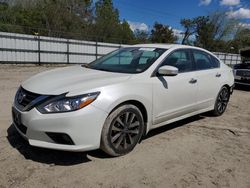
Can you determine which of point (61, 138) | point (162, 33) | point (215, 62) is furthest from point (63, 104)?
point (162, 33)

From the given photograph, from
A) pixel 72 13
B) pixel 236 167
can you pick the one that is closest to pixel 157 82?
pixel 236 167

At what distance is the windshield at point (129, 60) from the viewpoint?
3.94m

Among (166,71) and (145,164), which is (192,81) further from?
(145,164)

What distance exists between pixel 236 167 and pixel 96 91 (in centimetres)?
210

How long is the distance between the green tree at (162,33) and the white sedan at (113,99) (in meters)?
40.7

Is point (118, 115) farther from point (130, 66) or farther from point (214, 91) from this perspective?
point (214, 91)

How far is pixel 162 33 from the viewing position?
45.2 metres

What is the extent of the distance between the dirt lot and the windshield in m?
1.20

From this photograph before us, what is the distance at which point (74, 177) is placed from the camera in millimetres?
2924

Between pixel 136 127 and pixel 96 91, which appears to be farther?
pixel 136 127

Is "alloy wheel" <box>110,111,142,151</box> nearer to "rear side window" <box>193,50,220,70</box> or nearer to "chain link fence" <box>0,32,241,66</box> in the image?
"rear side window" <box>193,50,220,70</box>

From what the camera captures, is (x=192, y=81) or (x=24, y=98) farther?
(x=192, y=81)

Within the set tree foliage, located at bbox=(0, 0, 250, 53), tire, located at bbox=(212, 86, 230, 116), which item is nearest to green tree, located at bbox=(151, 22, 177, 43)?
tree foliage, located at bbox=(0, 0, 250, 53)

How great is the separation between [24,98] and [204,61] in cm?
349
